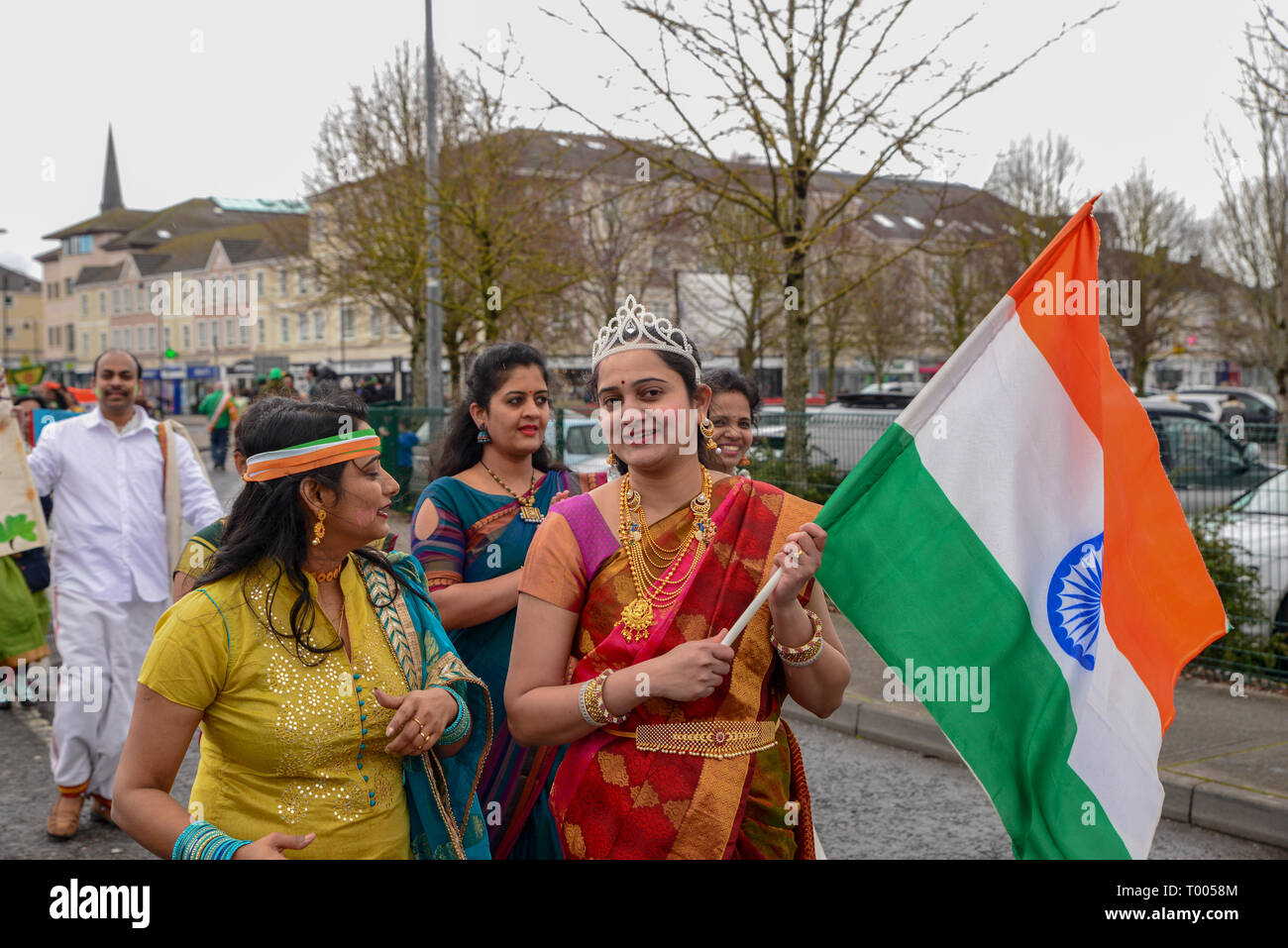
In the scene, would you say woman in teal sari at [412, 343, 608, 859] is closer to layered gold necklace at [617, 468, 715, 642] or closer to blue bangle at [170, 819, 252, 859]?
layered gold necklace at [617, 468, 715, 642]

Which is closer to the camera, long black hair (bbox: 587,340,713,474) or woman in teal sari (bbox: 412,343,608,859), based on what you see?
long black hair (bbox: 587,340,713,474)

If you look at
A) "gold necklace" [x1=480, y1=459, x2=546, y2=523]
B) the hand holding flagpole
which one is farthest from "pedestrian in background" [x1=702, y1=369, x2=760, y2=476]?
the hand holding flagpole

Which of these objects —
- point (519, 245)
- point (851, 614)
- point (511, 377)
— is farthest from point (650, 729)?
point (519, 245)

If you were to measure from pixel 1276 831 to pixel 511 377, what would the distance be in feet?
13.0

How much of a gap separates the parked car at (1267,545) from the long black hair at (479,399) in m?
6.02

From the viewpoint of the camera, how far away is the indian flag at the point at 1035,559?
8.99 ft

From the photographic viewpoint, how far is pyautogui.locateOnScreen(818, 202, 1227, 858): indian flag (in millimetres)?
2740

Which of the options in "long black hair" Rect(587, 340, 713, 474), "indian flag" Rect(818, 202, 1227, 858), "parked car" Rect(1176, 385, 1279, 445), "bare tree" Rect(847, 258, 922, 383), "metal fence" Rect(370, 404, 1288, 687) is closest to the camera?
"indian flag" Rect(818, 202, 1227, 858)

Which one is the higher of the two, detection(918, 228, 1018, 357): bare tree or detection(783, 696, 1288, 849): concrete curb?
detection(918, 228, 1018, 357): bare tree

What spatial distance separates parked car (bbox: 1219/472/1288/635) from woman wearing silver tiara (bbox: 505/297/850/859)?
270 inches

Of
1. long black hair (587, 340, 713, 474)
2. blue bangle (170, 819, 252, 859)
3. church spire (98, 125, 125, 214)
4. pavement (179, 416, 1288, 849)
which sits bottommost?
pavement (179, 416, 1288, 849)

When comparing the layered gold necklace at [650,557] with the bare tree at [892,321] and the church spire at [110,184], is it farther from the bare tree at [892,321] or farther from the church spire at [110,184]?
the church spire at [110,184]

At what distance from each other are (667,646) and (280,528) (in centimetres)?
90

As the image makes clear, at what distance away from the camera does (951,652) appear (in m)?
2.79
